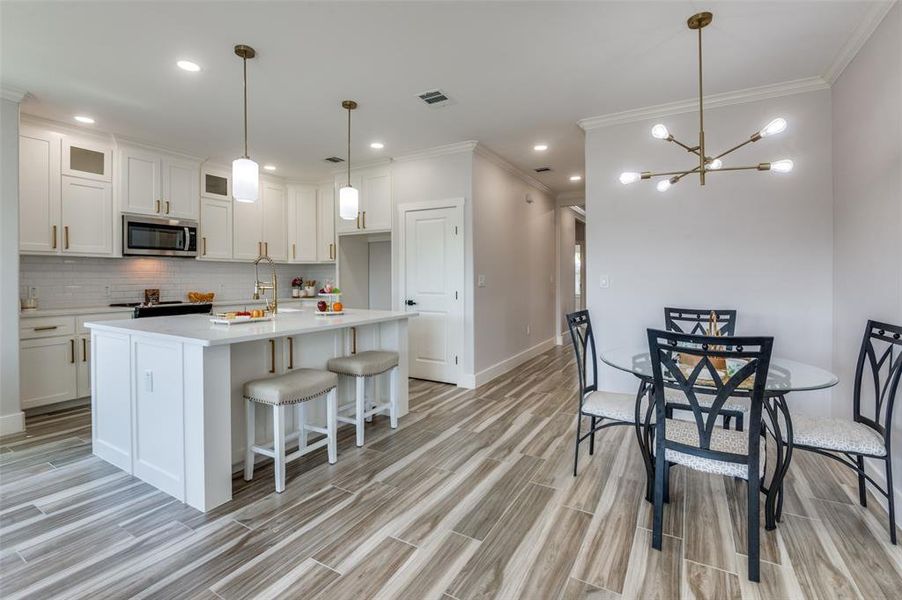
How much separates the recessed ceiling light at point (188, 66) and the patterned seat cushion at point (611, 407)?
355 centimetres

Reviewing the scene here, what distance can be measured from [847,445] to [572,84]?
284 centimetres

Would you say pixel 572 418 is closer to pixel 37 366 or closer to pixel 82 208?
pixel 37 366

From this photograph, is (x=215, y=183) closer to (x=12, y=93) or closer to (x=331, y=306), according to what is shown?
(x=12, y=93)

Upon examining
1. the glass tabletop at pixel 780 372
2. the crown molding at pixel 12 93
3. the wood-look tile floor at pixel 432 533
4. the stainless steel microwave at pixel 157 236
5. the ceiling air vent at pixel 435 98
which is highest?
the ceiling air vent at pixel 435 98

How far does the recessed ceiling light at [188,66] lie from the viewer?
288 centimetres

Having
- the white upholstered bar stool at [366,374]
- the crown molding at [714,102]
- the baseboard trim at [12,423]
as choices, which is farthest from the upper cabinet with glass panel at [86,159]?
the crown molding at [714,102]

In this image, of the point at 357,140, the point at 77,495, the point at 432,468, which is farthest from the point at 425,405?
the point at 357,140

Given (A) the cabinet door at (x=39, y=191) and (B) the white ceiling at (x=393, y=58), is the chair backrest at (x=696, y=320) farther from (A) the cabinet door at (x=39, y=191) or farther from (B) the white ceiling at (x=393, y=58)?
(A) the cabinet door at (x=39, y=191)

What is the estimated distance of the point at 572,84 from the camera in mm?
3207

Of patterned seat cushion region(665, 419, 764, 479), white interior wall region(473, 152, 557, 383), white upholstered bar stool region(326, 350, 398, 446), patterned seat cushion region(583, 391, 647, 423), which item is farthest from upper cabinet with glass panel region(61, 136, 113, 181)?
patterned seat cushion region(665, 419, 764, 479)

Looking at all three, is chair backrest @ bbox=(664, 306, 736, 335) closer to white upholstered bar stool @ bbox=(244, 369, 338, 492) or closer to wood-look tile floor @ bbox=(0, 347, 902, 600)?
wood-look tile floor @ bbox=(0, 347, 902, 600)

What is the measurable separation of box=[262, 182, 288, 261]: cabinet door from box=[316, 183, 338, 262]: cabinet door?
0.47 metres

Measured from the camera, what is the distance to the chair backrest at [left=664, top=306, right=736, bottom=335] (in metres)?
3.22

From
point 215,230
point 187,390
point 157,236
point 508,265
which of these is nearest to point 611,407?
point 187,390
